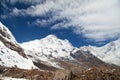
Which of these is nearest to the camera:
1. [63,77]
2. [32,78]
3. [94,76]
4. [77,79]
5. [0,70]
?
[63,77]

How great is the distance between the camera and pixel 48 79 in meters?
84.9

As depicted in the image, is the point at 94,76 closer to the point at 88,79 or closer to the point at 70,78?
the point at 88,79

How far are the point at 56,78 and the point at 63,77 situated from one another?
7.68 ft

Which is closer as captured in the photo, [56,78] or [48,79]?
[56,78]

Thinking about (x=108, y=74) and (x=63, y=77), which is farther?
(x=108, y=74)

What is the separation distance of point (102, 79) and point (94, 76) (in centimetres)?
383

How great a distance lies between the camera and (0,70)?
140 m

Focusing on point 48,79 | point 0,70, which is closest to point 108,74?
point 48,79

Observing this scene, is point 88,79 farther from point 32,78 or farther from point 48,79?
point 32,78

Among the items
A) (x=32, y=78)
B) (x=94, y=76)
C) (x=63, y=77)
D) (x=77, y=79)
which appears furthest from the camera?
(x=32, y=78)

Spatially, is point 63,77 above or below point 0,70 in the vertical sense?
below

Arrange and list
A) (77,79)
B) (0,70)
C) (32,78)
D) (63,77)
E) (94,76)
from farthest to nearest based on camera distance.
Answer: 1. (0,70)
2. (32,78)
3. (94,76)
4. (77,79)
5. (63,77)

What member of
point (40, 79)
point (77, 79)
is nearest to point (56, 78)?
point (77, 79)

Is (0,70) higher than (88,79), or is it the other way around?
(0,70)
